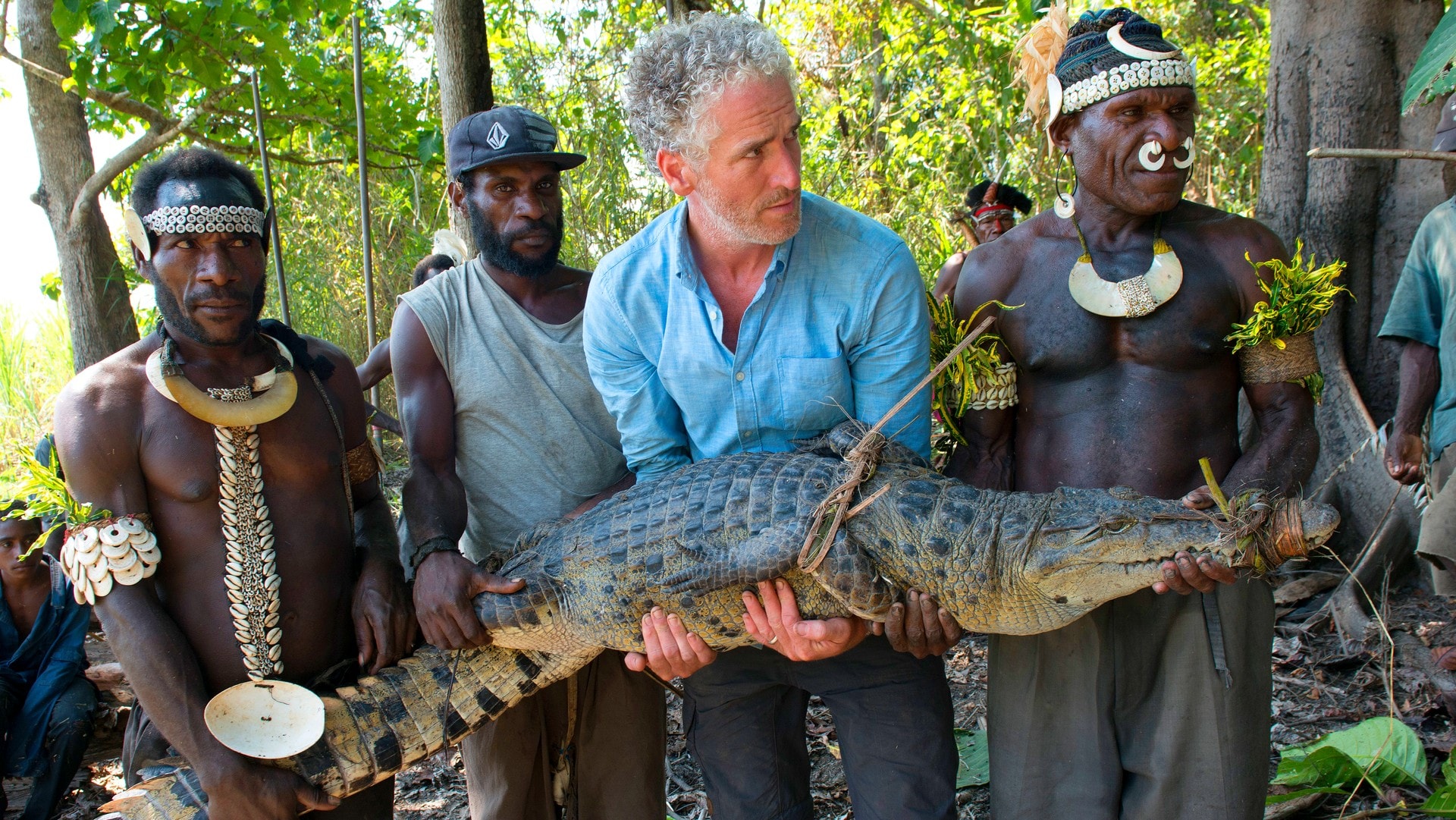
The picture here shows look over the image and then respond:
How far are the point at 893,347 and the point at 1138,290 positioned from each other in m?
0.61

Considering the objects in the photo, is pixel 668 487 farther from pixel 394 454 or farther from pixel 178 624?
pixel 394 454

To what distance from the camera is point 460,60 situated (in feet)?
13.9

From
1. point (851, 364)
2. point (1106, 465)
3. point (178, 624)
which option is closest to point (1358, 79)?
point (1106, 465)

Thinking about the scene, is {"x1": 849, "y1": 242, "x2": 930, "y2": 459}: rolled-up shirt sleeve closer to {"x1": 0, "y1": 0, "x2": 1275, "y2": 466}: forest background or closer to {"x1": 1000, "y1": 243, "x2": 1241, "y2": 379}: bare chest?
{"x1": 1000, "y1": 243, "x2": 1241, "y2": 379}: bare chest

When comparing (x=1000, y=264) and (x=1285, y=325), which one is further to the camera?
(x=1000, y=264)

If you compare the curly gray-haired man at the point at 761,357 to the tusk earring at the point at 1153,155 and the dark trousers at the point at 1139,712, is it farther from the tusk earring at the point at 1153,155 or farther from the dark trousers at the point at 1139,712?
the tusk earring at the point at 1153,155

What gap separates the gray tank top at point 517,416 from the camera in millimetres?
2693

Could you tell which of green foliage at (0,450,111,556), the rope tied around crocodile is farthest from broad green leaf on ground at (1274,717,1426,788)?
green foliage at (0,450,111,556)

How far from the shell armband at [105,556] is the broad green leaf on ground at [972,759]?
2460 mm

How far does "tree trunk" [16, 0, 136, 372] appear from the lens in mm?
5879

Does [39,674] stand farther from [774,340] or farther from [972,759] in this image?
[972,759]

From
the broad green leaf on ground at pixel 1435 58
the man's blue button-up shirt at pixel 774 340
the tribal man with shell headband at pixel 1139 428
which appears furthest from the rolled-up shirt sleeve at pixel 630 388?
the broad green leaf on ground at pixel 1435 58

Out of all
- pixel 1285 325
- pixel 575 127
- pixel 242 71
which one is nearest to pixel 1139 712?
pixel 1285 325

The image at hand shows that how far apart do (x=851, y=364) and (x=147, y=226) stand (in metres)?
1.77
